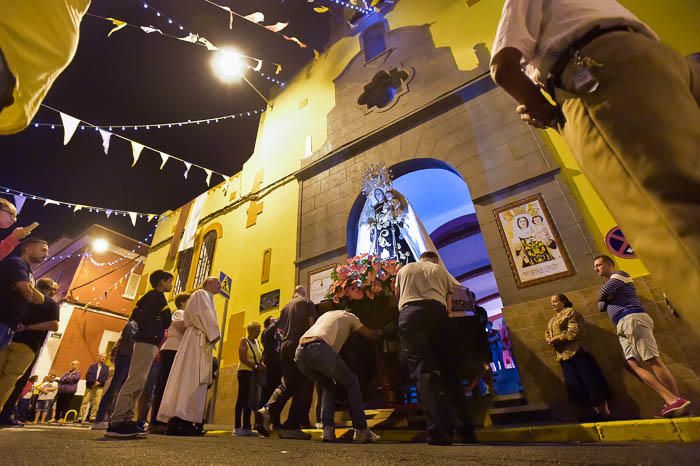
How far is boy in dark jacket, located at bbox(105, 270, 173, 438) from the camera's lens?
2.89 m

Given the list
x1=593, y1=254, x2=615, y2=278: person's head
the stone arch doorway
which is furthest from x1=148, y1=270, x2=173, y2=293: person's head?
x1=593, y1=254, x2=615, y2=278: person's head

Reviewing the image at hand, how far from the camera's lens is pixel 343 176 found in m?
8.55

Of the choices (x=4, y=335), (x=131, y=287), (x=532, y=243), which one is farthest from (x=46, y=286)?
(x=131, y=287)

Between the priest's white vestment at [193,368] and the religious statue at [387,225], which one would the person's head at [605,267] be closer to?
the religious statue at [387,225]

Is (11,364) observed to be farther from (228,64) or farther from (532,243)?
(228,64)

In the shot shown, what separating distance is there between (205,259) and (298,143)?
5.06 m

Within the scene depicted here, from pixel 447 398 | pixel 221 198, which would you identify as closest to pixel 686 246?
pixel 447 398

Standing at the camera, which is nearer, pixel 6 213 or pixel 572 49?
pixel 572 49

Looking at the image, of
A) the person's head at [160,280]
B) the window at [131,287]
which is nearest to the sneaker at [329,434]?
the person's head at [160,280]

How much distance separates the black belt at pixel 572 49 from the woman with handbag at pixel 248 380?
15.5ft

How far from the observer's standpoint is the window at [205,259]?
10758 millimetres

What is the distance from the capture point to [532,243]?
5.15m

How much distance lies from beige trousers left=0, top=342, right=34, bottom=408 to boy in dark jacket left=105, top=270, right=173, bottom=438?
1202 millimetres

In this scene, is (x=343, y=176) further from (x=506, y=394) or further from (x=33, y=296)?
(x=33, y=296)
